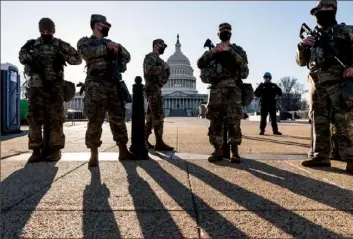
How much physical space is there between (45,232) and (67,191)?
3.61 ft

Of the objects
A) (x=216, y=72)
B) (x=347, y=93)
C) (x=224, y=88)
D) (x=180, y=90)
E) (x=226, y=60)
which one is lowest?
(x=347, y=93)

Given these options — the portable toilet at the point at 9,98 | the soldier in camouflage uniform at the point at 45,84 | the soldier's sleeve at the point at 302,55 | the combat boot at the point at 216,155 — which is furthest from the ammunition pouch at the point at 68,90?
the portable toilet at the point at 9,98

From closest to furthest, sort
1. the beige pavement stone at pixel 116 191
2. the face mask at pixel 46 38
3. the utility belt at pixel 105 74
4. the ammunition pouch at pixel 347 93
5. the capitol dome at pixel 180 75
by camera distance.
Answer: the beige pavement stone at pixel 116 191, the ammunition pouch at pixel 347 93, the utility belt at pixel 105 74, the face mask at pixel 46 38, the capitol dome at pixel 180 75

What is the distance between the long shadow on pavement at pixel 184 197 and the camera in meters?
2.12

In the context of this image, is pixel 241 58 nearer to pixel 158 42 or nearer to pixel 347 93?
pixel 347 93

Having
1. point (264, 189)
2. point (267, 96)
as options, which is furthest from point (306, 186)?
point (267, 96)

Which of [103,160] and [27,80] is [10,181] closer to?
[103,160]

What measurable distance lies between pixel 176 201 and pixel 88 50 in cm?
280

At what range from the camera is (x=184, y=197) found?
9.63 ft

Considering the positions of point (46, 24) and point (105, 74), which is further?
point (46, 24)

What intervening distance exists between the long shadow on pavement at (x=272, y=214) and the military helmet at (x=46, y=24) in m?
3.28

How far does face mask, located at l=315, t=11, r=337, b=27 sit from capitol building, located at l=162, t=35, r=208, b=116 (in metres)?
105

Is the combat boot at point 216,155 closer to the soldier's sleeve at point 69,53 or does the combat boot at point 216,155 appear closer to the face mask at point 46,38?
the soldier's sleeve at point 69,53

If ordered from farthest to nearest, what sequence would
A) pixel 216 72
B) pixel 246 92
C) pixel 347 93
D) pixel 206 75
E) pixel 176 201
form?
pixel 246 92, pixel 206 75, pixel 216 72, pixel 347 93, pixel 176 201
